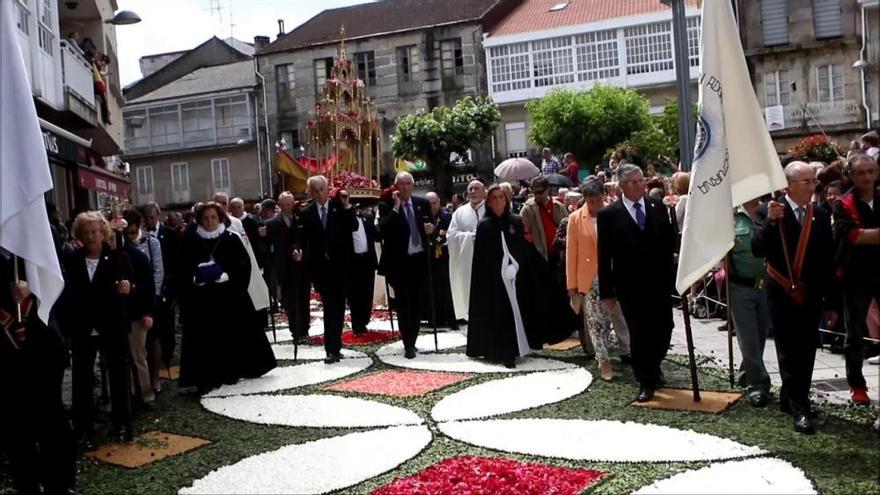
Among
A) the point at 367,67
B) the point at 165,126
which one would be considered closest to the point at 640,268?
the point at 367,67

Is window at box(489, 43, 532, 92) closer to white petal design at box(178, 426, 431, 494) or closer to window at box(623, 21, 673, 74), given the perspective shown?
window at box(623, 21, 673, 74)

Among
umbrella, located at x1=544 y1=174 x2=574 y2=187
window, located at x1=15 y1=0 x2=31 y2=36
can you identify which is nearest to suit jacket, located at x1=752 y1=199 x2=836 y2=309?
umbrella, located at x1=544 y1=174 x2=574 y2=187

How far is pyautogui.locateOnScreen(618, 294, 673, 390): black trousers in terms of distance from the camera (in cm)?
827

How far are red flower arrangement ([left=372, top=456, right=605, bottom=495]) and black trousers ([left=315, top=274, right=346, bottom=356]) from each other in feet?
16.6

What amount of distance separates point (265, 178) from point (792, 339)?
50.9 m

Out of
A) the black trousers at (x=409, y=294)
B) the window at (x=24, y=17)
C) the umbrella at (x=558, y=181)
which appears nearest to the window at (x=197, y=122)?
the umbrella at (x=558, y=181)

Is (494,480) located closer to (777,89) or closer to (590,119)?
(590,119)

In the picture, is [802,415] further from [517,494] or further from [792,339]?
[517,494]

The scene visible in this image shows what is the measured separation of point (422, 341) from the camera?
42.2ft

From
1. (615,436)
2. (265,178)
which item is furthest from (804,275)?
(265,178)

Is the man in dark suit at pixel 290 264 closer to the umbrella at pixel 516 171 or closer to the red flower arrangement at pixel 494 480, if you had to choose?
the red flower arrangement at pixel 494 480

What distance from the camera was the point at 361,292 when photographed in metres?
13.1

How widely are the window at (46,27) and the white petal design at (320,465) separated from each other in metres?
12.9

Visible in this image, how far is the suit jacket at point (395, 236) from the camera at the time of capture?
38.5ft
